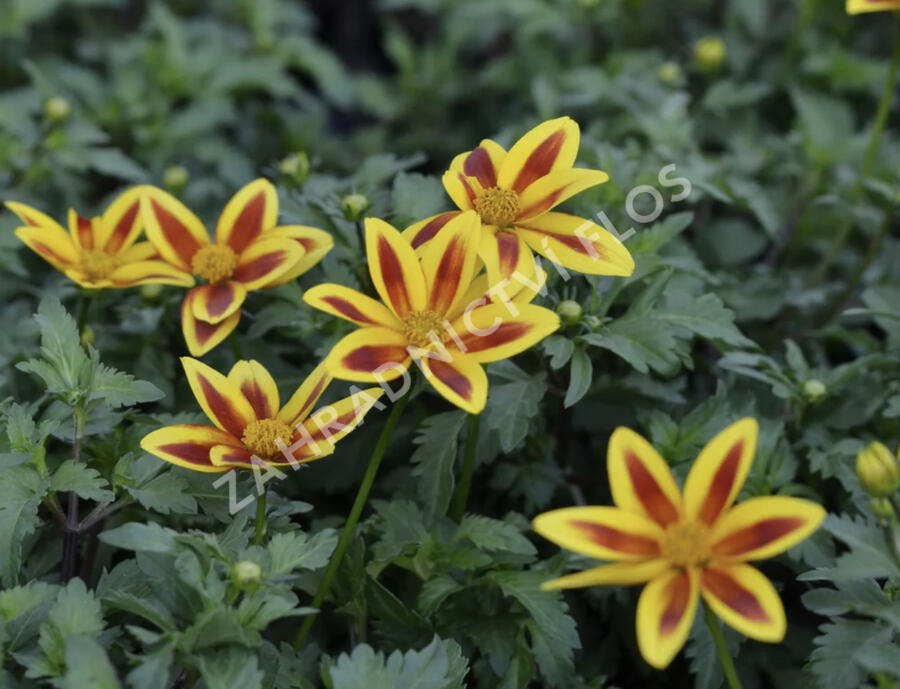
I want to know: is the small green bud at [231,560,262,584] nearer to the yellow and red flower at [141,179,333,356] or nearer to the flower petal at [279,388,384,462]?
the flower petal at [279,388,384,462]

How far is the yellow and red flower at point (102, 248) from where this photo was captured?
1865mm

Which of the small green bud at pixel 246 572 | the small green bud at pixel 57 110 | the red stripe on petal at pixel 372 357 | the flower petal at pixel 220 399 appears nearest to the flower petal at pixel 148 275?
the flower petal at pixel 220 399

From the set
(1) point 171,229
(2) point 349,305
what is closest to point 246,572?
(2) point 349,305

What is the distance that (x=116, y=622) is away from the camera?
1.70 metres

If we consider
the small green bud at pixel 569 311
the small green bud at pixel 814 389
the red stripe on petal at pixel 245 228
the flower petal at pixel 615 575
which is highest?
the red stripe on petal at pixel 245 228

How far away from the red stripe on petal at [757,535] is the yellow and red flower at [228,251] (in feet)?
2.76

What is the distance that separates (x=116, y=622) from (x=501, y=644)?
61 cm

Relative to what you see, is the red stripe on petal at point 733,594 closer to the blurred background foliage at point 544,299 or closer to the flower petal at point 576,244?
the blurred background foliage at point 544,299

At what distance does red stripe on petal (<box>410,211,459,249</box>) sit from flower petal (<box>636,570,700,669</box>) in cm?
62

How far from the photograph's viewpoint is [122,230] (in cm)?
200

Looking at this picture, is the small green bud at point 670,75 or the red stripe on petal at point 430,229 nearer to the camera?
the red stripe on petal at point 430,229

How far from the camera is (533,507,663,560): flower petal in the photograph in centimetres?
128

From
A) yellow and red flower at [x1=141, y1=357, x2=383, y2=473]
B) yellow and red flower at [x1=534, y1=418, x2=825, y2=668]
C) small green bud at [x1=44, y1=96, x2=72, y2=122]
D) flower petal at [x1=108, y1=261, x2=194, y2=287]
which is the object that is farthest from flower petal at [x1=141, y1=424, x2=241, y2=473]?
small green bud at [x1=44, y1=96, x2=72, y2=122]

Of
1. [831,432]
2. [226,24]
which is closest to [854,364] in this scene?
[831,432]
